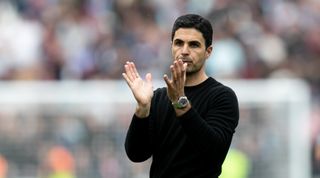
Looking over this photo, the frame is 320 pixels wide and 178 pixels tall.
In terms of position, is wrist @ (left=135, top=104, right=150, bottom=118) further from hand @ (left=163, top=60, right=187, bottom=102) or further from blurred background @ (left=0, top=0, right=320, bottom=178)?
blurred background @ (left=0, top=0, right=320, bottom=178)

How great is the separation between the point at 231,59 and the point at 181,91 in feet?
29.5

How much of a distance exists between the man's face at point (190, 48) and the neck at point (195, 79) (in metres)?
0.06

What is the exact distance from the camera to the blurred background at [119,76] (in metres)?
13.3

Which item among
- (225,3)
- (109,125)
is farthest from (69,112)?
(225,3)

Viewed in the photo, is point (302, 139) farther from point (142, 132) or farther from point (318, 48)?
point (142, 132)

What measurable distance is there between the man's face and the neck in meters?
0.06

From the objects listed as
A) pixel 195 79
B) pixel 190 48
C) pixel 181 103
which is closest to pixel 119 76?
pixel 195 79

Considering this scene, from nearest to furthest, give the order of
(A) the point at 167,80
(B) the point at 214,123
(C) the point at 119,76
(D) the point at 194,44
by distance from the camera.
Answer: (A) the point at 167,80 < (B) the point at 214,123 < (D) the point at 194,44 < (C) the point at 119,76

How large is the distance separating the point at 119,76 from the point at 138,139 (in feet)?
28.4

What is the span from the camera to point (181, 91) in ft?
20.8

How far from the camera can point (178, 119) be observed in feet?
21.5

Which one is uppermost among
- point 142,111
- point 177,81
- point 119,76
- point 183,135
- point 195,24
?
point 119,76

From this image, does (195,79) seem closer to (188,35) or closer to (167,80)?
(188,35)

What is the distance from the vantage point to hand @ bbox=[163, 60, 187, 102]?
20.5 feet
